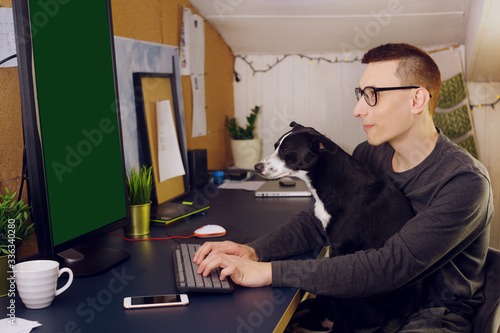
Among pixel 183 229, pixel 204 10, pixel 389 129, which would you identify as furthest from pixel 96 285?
pixel 204 10

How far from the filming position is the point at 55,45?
1094mm

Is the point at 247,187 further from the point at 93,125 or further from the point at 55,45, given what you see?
the point at 55,45

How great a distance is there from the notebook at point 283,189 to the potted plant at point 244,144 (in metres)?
0.65

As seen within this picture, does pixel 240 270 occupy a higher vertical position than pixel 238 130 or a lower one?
lower

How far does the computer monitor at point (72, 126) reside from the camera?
102cm

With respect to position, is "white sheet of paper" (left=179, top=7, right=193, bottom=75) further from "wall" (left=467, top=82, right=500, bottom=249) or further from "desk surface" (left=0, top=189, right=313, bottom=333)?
"wall" (left=467, top=82, right=500, bottom=249)

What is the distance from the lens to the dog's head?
1510 millimetres

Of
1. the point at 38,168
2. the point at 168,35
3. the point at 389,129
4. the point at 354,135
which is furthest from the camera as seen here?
the point at 354,135

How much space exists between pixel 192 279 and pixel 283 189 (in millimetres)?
1180

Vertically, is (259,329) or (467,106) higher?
(467,106)

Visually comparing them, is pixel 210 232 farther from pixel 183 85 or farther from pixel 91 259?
pixel 183 85

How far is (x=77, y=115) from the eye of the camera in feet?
3.84

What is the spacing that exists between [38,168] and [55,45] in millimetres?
288

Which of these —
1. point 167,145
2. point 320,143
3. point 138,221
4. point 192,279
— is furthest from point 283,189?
point 192,279
